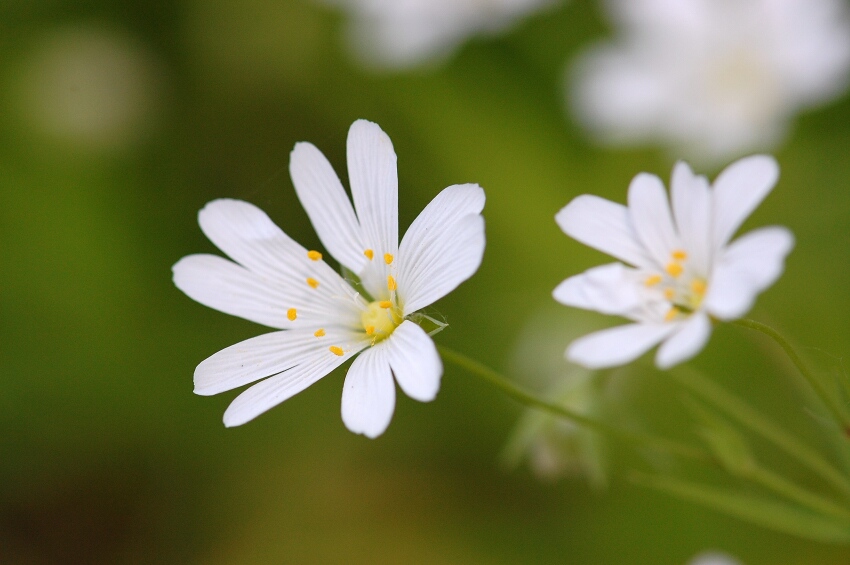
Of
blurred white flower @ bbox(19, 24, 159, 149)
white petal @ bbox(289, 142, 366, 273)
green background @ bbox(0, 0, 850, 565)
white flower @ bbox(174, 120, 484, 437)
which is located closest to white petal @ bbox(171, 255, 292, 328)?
white flower @ bbox(174, 120, 484, 437)

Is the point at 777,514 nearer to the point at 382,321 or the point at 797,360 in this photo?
the point at 797,360

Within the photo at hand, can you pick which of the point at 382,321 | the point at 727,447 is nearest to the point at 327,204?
the point at 382,321

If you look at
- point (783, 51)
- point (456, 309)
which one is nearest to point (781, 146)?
point (783, 51)

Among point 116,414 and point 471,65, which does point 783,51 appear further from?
point 116,414

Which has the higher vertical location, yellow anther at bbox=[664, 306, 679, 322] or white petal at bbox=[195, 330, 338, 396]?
white petal at bbox=[195, 330, 338, 396]

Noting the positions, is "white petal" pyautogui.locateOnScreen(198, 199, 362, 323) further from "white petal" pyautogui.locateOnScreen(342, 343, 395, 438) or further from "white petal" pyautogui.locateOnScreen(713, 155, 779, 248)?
"white petal" pyautogui.locateOnScreen(713, 155, 779, 248)
